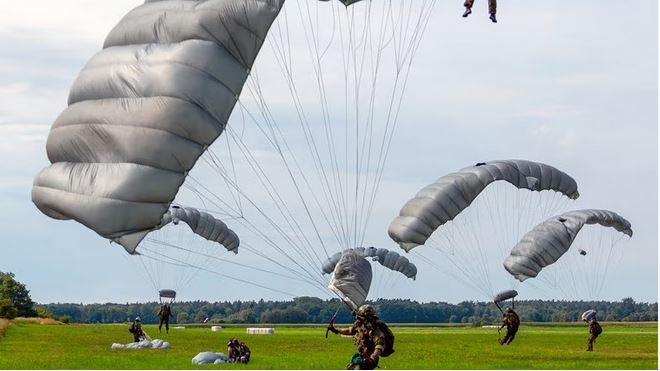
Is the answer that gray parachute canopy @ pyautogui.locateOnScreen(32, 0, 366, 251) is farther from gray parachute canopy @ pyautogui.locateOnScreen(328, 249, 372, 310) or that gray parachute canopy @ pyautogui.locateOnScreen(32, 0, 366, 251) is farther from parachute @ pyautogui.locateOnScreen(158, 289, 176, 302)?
parachute @ pyautogui.locateOnScreen(158, 289, 176, 302)

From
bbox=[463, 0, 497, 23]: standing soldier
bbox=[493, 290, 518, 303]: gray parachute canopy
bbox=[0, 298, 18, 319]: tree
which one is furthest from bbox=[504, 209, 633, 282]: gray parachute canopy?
bbox=[0, 298, 18, 319]: tree

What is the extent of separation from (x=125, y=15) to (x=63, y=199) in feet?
13.7

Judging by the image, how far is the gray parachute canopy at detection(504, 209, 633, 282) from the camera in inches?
1614

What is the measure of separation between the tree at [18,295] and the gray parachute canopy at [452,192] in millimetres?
68423

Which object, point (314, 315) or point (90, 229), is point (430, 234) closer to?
point (90, 229)

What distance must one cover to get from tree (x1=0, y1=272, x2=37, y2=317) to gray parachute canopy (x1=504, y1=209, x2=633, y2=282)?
65155mm

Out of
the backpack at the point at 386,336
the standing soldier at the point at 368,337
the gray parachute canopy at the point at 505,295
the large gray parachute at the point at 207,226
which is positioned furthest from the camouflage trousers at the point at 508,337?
the standing soldier at the point at 368,337

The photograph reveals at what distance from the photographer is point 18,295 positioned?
102m

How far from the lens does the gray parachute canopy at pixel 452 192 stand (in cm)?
3547

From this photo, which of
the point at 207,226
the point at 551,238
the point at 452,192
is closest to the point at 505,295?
the point at 551,238

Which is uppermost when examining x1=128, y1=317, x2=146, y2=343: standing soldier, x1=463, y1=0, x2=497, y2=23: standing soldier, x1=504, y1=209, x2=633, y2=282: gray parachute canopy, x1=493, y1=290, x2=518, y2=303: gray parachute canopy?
x1=463, y1=0, x2=497, y2=23: standing soldier

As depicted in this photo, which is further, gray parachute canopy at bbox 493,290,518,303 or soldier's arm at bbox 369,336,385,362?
gray parachute canopy at bbox 493,290,518,303

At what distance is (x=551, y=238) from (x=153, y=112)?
22.4m

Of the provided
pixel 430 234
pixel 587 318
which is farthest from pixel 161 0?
pixel 587 318
